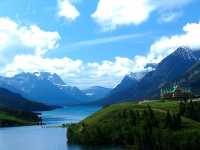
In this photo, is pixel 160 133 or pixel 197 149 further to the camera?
pixel 160 133

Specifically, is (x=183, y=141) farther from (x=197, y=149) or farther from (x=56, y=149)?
(x=56, y=149)

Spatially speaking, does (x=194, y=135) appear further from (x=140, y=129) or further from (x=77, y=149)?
(x=77, y=149)

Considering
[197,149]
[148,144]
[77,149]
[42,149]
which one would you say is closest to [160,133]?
[148,144]

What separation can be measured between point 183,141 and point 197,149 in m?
7.02

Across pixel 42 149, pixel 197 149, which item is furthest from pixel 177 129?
pixel 42 149

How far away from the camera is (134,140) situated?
194 metres

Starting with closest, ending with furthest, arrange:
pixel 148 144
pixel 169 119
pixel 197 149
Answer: pixel 197 149, pixel 148 144, pixel 169 119

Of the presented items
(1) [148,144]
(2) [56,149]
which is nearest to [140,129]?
(1) [148,144]

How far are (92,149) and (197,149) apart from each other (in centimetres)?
4644

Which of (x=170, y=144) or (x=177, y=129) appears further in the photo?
(x=177, y=129)

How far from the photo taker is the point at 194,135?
567 feet

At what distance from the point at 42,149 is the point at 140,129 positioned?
39.3 m

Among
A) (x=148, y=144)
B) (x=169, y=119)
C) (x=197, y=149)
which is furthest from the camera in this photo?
(x=169, y=119)

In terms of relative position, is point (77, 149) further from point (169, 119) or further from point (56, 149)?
point (169, 119)
